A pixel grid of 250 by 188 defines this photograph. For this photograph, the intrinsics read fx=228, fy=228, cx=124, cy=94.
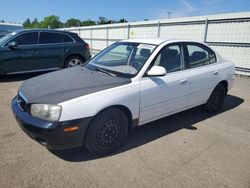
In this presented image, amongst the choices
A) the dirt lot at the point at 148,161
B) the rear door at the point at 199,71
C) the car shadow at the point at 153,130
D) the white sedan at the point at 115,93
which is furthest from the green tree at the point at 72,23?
the dirt lot at the point at 148,161

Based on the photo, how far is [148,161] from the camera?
3.13 meters

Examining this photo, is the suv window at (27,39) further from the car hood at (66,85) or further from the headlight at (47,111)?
the headlight at (47,111)

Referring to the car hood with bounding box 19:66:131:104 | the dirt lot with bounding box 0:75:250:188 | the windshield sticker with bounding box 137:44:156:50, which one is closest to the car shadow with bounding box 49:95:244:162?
the dirt lot with bounding box 0:75:250:188

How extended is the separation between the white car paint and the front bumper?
93 mm

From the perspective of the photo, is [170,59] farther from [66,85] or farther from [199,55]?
[66,85]

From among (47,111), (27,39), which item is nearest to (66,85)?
(47,111)

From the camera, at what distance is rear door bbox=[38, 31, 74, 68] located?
7902 mm

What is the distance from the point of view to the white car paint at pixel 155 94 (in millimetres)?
2840

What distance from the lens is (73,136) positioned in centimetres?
283

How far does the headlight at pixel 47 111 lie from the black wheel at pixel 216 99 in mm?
3390

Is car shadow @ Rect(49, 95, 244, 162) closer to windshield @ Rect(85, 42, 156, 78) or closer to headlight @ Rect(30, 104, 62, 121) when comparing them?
headlight @ Rect(30, 104, 62, 121)

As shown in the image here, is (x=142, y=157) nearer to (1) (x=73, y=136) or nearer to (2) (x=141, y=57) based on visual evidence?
(1) (x=73, y=136)

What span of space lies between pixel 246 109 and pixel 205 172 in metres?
3.30

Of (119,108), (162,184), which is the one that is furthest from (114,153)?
(162,184)
